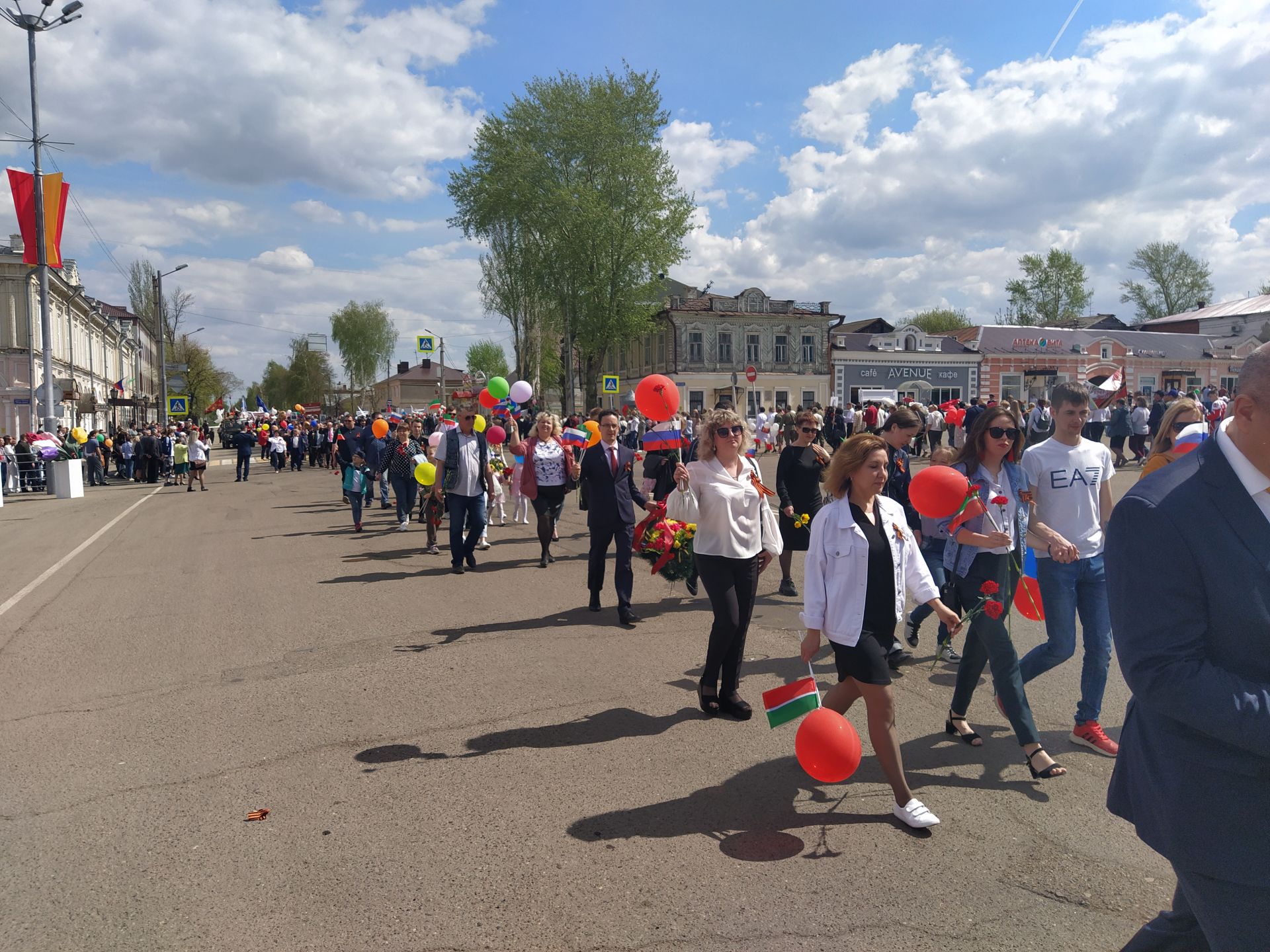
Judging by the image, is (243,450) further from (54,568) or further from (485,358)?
(485,358)

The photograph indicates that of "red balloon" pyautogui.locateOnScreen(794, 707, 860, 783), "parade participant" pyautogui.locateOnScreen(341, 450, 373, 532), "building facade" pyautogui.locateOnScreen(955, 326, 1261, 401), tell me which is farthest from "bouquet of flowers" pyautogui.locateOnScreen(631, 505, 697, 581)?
"building facade" pyautogui.locateOnScreen(955, 326, 1261, 401)

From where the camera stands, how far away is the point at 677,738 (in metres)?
4.93

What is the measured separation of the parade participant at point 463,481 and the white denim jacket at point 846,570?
6776 mm

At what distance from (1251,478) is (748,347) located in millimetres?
51883

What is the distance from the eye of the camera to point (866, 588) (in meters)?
3.84

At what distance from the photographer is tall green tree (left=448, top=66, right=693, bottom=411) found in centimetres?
3941

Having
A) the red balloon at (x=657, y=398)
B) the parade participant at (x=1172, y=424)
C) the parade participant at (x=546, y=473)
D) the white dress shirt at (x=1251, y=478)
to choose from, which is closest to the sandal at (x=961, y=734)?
the parade participant at (x=1172, y=424)

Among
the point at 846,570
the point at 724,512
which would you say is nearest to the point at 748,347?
the point at 724,512

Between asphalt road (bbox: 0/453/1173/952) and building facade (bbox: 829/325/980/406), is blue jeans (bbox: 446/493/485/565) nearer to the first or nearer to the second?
asphalt road (bbox: 0/453/1173/952)

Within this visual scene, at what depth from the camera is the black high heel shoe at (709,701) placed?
17.5ft

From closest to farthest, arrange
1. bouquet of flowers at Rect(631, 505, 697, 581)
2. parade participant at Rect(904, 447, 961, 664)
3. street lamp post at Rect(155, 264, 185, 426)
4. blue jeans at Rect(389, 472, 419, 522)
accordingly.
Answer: bouquet of flowers at Rect(631, 505, 697, 581), parade participant at Rect(904, 447, 961, 664), blue jeans at Rect(389, 472, 419, 522), street lamp post at Rect(155, 264, 185, 426)

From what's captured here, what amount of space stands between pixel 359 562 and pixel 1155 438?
9.21 meters

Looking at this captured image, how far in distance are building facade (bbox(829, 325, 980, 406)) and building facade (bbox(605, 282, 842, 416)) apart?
1235 mm

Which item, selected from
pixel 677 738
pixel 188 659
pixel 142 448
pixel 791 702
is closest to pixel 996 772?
pixel 791 702
